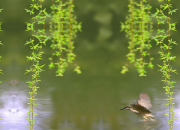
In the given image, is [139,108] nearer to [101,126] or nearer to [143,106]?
[143,106]

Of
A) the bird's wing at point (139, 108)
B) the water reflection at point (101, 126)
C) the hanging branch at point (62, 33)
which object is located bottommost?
the water reflection at point (101, 126)

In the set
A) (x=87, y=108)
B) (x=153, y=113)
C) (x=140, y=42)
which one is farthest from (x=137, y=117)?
(x=140, y=42)

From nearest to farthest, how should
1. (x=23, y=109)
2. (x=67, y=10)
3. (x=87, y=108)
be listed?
(x=67, y=10) → (x=23, y=109) → (x=87, y=108)

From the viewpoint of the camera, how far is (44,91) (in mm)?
3934

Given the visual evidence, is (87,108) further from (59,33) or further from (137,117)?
(59,33)

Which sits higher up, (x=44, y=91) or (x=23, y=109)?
(x=44, y=91)

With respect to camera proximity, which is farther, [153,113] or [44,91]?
[44,91]

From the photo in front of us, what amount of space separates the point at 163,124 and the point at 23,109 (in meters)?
1.51

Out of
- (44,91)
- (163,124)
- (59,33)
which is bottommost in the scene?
(163,124)

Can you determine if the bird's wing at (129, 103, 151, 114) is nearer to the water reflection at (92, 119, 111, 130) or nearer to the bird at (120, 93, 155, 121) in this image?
the bird at (120, 93, 155, 121)

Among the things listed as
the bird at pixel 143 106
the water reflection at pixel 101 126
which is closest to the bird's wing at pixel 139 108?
the bird at pixel 143 106

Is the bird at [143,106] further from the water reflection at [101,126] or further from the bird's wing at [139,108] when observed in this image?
the water reflection at [101,126]

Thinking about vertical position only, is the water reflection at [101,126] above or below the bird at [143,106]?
below

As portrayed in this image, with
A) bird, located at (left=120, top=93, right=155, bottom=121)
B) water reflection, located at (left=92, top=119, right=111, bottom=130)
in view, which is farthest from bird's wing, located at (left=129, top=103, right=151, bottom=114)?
water reflection, located at (left=92, top=119, right=111, bottom=130)
